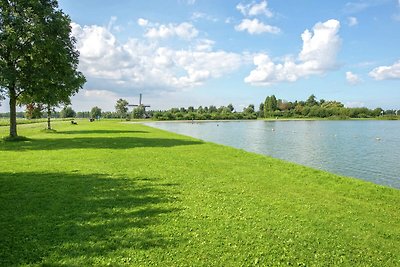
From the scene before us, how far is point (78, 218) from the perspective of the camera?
29.9 feet

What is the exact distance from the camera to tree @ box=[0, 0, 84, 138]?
30281mm

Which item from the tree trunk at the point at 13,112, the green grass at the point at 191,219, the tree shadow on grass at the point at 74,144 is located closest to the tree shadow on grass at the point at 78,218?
the green grass at the point at 191,219

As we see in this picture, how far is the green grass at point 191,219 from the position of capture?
7.12 meters

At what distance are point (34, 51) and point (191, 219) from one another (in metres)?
29.1

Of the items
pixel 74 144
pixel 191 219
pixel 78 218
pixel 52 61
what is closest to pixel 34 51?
pixel 52 61

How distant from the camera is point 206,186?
1330 centimetres

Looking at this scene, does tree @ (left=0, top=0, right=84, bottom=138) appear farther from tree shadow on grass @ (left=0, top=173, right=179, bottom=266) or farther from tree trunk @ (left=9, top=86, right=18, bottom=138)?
tree shadow on grass @ (left=0, top=173, right=179, bottom=266)

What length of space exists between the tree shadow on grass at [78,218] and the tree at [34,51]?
2061 centimetres

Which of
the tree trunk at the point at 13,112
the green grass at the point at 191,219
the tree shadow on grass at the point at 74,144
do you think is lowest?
the green grass at the point at 191,219

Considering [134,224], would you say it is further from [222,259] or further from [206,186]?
[206,186]

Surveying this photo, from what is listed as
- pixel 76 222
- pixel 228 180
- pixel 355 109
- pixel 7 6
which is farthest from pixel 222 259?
pixel 355 109

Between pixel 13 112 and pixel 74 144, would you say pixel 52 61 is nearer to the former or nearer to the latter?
pixel 13 112

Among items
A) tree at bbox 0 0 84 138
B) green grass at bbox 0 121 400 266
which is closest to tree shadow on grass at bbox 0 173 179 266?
green grass at bbox 0 121 400 266

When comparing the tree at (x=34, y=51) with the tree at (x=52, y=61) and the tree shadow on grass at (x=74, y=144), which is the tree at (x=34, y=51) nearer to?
the tree at (x=52, y=61)
